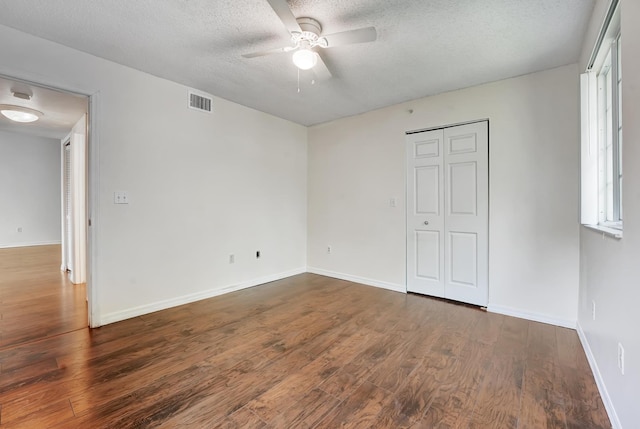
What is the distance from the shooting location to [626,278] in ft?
4.37

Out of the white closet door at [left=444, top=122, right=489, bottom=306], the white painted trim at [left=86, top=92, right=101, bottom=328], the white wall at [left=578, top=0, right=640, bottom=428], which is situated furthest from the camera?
the white closet door at [left=444, top=122, right=489, bottom=306]

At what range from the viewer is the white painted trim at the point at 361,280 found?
3786mm

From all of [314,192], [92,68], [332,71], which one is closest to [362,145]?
[314,192]

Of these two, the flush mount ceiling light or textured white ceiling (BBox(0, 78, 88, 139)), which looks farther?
the flush mount ceiling light

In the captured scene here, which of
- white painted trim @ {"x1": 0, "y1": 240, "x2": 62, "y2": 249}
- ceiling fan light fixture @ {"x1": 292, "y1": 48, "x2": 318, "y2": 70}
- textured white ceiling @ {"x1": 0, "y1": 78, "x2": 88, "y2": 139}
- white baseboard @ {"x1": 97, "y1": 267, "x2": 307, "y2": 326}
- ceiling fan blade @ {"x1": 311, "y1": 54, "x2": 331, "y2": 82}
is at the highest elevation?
textured white ceiling @ {"x1": 0, "y1": 78, "x2": 88, "y2": 139}

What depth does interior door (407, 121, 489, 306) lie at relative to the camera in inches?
125

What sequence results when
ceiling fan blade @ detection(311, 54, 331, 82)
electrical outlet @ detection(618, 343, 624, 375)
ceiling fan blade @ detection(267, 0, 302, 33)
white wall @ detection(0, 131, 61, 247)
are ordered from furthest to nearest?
white wall @ detection(0, 131, 61, 247), ceiling fan blade @ detection(311, 54, 331, 82), ceiling fan blade @ detection(267, 0, 302, 33), electrical outlet @ detection(618, 343, 624, 375)

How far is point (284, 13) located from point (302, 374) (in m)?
2.29

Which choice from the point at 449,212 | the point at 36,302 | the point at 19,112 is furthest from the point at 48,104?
the point at 449,212

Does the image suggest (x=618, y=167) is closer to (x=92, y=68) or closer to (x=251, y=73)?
(x=251, y=73)

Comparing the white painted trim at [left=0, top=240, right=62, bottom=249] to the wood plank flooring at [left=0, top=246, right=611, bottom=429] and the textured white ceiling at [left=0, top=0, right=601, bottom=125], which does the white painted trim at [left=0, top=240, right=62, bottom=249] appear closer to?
the wood plank flooring at [left=0, top=246, right=611, bottom=429]

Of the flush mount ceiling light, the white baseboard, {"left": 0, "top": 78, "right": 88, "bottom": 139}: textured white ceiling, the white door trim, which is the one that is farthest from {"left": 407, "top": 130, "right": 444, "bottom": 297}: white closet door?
the flush mount ceiling light

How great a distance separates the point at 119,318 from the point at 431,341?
9.50ft

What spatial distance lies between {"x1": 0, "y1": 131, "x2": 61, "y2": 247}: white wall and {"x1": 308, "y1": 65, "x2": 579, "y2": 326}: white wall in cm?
797
